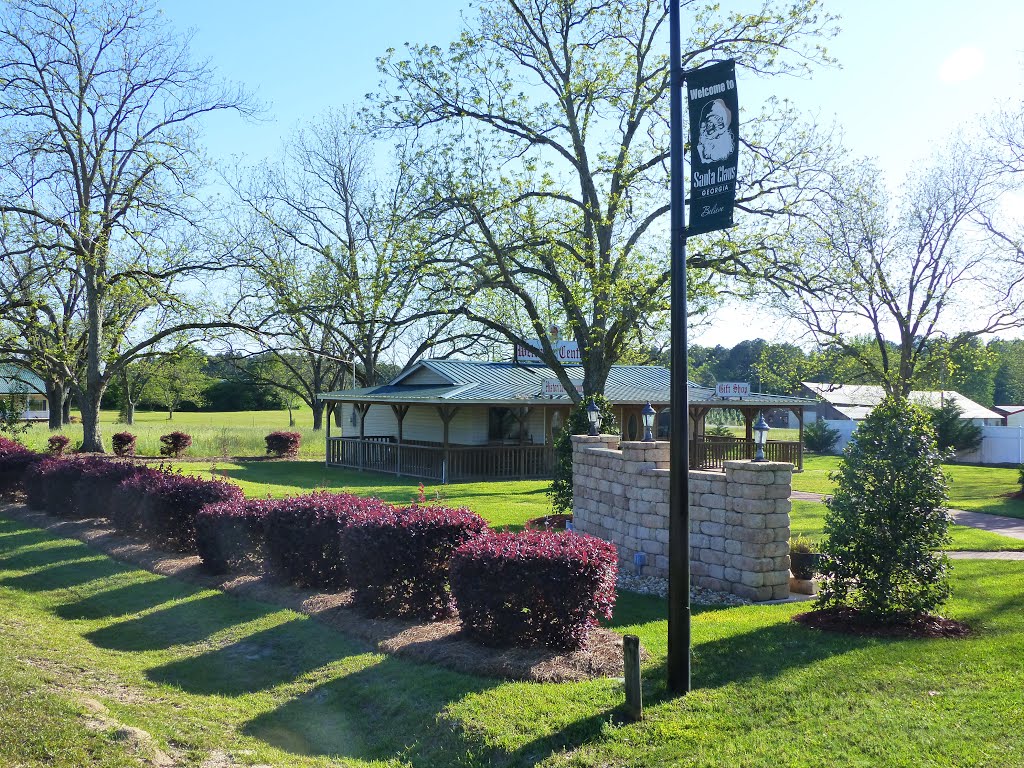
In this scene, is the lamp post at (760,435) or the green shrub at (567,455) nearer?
the lamp post at (760,435)

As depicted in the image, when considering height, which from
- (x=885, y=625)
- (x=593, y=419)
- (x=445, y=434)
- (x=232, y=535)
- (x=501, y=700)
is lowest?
(x=501, y=700)

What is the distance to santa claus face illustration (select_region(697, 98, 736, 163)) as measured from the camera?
5.89 m

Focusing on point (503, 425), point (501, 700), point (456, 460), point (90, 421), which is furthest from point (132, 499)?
point (503, 425)

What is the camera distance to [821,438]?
47406mm

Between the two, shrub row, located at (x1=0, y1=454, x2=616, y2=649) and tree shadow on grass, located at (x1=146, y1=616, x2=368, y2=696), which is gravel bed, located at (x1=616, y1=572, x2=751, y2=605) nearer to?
shrub row, located at (x1=0, y1=454, x2=616, y2=649)

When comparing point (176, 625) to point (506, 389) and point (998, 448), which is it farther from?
point (998, 448)

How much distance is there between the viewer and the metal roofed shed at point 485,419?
26625 mm

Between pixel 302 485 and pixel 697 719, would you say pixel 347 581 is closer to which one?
pixel 697 719

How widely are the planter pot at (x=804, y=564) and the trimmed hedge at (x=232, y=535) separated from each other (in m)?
6.94

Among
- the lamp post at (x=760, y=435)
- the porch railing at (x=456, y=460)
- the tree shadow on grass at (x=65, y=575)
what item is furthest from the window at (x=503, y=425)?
the lamp post at (x=760, y=435)

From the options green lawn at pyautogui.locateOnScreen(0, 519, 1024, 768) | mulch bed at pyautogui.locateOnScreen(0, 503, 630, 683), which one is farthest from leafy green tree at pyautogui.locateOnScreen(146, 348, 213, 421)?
green lawn at pyautogui.locateOnScreen(0, 519, 1024, 768)

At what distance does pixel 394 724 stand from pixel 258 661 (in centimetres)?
222

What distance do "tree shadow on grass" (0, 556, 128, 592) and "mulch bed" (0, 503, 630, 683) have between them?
1.42ft

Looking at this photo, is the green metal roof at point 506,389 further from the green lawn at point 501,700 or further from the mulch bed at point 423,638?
the green lawn at point 501,700
